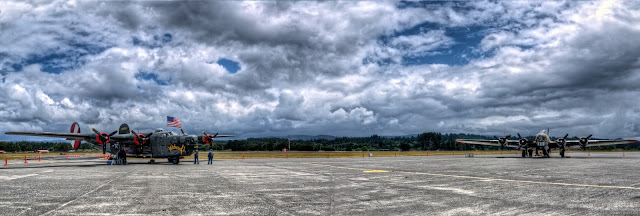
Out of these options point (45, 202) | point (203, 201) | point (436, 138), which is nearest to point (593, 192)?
point (203, 201)

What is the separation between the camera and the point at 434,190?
13.8m

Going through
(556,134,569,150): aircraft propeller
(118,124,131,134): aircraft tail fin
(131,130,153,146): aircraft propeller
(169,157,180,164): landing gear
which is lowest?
(169,157,180,164): landing gear

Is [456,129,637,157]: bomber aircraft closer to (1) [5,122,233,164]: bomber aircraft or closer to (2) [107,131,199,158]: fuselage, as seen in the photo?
(1) [5,122,233,164]: bomber aircraft

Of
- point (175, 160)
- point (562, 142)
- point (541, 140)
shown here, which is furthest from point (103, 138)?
point (562, 142)

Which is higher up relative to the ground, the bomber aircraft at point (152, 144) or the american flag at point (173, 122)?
the american flag at point (173, 122)

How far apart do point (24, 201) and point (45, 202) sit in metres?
0.90

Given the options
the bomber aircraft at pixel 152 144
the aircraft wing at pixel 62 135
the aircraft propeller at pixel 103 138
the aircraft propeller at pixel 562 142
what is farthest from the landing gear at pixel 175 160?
the aircraft propeller at pixel 562 142

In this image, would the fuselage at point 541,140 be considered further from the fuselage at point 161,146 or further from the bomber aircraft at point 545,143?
the fuselage at point 161,146

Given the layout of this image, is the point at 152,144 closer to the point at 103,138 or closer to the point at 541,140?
the point at 103,138

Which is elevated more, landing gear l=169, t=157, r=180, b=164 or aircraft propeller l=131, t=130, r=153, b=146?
aircraft propeller l=131, t=130, r=153, b=146

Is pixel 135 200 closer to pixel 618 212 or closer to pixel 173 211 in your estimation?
pixel 173 211

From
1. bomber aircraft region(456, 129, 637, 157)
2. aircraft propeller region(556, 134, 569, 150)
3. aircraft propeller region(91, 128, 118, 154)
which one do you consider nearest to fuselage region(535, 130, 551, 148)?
bomber aircraft region(456, 129, 637, 157)

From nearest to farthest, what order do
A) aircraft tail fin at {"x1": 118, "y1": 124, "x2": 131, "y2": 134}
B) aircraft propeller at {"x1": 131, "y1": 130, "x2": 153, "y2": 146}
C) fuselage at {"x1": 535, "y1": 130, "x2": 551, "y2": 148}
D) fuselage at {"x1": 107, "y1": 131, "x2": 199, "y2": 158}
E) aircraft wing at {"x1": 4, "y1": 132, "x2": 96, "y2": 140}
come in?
aircraft wing at {"x1": 4, "y1": 132, "x2": 96, "y2": 140} < fuselage at {"x1": 107, "y1": 131, "x2": 199, "y2": 158} < aircraft propeller at {"x1": 131, "y1": 130, "x2": 153, "y2": 146} < aircraft tail fin at {"x1": 118, "y1": 124, "x2": 131, "y2": 134} < fuselage at {"x1": 535, "y1": 130, "x2": 551, "y2": 148}

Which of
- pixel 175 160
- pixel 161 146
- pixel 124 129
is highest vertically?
pixel 124 129
